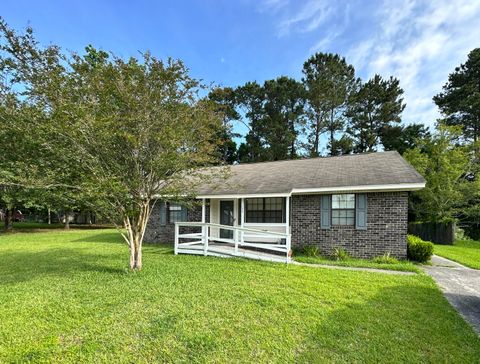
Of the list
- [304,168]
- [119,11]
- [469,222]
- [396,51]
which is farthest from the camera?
[469,222]

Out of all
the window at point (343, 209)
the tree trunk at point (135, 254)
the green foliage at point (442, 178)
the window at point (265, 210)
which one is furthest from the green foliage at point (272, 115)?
the tree trunk at point (135, 254)

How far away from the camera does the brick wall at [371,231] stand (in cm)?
991

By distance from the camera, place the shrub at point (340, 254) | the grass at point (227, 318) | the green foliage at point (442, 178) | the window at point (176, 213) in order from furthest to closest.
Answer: the green foliage at point (442, 178), the window at point (176, 213), the shrub at point (340, 254), the grass at point (227, 318)

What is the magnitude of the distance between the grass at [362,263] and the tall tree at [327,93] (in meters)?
21.5

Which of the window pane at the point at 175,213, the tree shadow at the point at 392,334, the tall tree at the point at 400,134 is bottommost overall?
the tree shadow at the point at 392,334

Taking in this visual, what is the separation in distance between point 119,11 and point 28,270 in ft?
29.1

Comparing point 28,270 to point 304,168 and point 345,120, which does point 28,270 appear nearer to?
point 304,168

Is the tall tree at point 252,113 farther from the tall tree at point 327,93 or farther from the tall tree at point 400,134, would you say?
the tall tree at point 400,134

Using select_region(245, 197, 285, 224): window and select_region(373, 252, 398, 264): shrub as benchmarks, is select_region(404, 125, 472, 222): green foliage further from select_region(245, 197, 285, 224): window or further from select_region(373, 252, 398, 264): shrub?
select_region(245, 197, 285, 224): window

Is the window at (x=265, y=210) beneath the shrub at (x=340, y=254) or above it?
above

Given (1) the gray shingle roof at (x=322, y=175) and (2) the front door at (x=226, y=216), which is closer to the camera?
(1) the gray shingle roof at (x=322, y=175)

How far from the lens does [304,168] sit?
13.7 metres

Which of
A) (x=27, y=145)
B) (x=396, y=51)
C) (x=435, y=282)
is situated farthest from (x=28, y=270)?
(x=396, y=51)

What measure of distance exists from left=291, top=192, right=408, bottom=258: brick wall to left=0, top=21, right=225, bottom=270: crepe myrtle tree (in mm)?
6049
